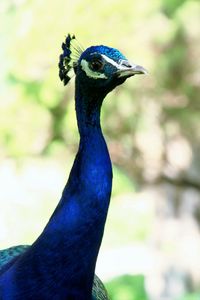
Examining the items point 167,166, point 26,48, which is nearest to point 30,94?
point 26,48

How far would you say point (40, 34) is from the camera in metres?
5.48

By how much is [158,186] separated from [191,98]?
2.73ft

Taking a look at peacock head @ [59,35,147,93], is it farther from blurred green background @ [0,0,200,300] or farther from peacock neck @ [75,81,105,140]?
blurred green background @ [0,0,200,300]

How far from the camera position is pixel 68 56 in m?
2.17

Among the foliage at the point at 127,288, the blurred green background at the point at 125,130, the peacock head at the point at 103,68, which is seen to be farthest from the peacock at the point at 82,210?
the blurred green background at the point at 125,130

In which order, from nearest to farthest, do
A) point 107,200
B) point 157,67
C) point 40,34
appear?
1. point 107,200
2. point 40,34
3. point 157,67

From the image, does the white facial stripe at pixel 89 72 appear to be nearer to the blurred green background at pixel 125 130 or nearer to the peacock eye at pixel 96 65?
the peacock eye at pixel 96 65

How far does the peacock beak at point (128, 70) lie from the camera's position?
6.40 ft

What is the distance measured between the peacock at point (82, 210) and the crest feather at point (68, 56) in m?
0.06

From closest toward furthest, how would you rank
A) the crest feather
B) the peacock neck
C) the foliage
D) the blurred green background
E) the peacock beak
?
the peacock beak, the peacock neck, the crest feather, the foliage, the blurred green background

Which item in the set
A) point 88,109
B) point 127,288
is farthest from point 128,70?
point 127,288

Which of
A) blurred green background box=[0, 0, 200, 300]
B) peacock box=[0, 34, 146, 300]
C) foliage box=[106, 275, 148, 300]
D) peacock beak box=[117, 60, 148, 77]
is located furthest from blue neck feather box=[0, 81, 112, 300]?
blurred green background box=[0, 0, 200, 300]

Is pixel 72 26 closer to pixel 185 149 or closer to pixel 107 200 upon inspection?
pixel 185 149

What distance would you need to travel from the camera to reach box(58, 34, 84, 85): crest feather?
2168mm
